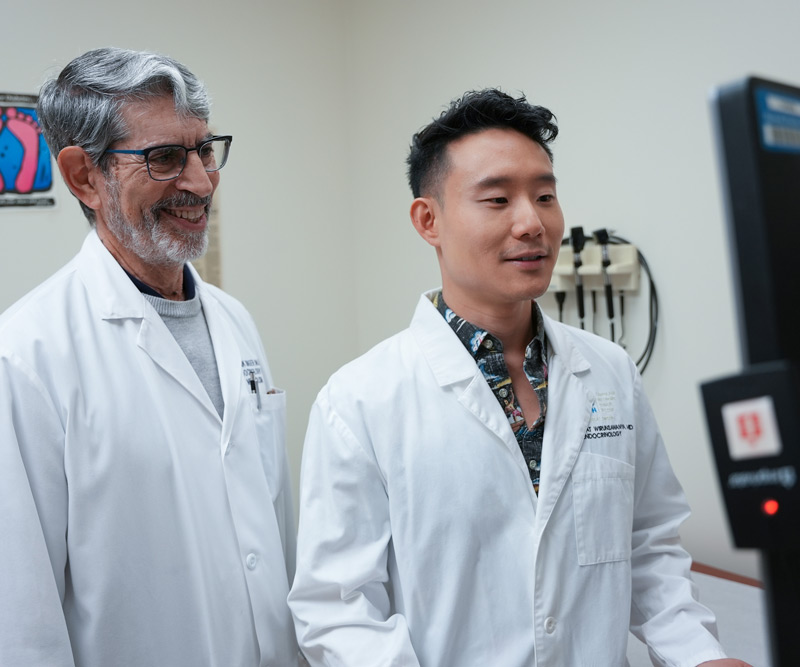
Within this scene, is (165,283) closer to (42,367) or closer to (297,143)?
(42,367)

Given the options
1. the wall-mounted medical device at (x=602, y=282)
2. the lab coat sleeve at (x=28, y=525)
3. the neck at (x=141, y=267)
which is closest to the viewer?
the lab coat sleeve at (x=28, y=525)

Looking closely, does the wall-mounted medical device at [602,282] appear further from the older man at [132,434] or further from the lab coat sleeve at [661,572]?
the older man at [132,434]

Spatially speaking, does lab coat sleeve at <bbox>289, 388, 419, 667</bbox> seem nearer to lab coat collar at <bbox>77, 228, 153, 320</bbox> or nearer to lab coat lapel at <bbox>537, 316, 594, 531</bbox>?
lab coat lapel at <bbox>537, 316, 594, 531</bbox>

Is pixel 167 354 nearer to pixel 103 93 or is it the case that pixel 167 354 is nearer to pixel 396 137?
pixel 103 93

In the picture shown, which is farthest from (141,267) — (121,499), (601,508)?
(601,508)

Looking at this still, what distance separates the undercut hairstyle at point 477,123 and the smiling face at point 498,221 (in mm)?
17

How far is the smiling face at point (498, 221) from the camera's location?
127 centimetres

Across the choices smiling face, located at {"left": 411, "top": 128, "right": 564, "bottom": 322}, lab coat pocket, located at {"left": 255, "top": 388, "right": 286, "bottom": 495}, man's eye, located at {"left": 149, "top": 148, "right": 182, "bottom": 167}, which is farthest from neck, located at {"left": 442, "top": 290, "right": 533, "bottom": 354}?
man's eye, located at {"left": 149, "top": 148, "right": 182, "bottom": 167}

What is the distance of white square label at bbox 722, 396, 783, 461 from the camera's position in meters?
0.42

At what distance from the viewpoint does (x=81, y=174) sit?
142 cm

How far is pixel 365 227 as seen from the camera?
3418mm

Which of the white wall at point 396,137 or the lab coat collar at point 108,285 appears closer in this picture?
the lab coat collar at point 108,285

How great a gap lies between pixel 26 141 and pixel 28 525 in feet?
5.96

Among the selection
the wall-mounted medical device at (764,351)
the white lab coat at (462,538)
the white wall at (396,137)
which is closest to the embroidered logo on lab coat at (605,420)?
the white lab coat at (462,538)
